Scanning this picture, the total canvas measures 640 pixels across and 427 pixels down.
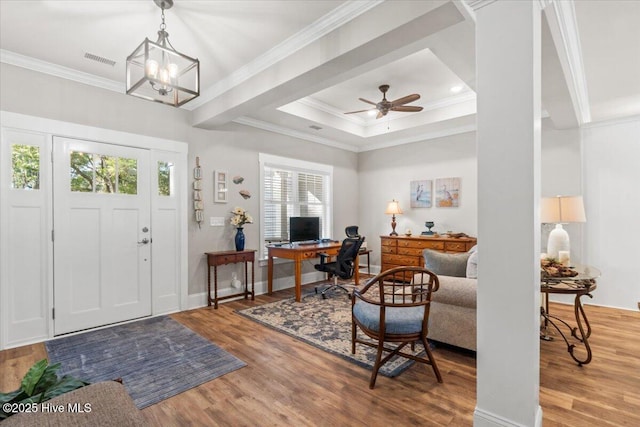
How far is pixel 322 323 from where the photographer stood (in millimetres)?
3607

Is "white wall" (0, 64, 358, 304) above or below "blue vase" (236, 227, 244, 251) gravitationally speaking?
above

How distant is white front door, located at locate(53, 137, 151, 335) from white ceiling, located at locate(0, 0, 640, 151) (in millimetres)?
891

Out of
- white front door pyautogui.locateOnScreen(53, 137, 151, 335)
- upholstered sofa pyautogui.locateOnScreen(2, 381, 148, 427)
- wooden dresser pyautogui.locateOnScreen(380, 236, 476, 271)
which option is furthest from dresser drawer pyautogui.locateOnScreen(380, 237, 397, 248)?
upholstered sofa pyautogui.locateOnScreen(2, 381, 148, 427)

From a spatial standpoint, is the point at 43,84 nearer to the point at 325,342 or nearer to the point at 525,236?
the point at 325,342

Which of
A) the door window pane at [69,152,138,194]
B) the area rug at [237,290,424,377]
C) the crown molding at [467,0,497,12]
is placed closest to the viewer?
the crown molding at [467,0,497,12]

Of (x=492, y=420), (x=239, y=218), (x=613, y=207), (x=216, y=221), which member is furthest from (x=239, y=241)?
(x=613, y=207)

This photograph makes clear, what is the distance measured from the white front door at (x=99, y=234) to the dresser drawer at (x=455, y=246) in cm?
441

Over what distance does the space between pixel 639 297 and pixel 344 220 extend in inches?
183

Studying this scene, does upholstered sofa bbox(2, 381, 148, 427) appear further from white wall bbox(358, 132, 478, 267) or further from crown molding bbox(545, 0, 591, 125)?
white wall bbox(358, 132, 478, 267)

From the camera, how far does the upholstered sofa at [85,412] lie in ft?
3.31

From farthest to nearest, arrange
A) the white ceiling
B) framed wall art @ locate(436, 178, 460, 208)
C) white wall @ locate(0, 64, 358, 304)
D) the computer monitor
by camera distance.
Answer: framed wall art @ locate(436, 178, 460, 208) → the computer monitor → white wall @ locate(0, 64, 358, 304) → the white ceiling

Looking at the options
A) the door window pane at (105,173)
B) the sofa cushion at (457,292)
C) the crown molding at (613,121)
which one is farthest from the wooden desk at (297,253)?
the crown molding at (613,121)

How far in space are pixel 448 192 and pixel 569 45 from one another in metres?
3.23

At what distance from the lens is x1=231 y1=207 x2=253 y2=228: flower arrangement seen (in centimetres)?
459
